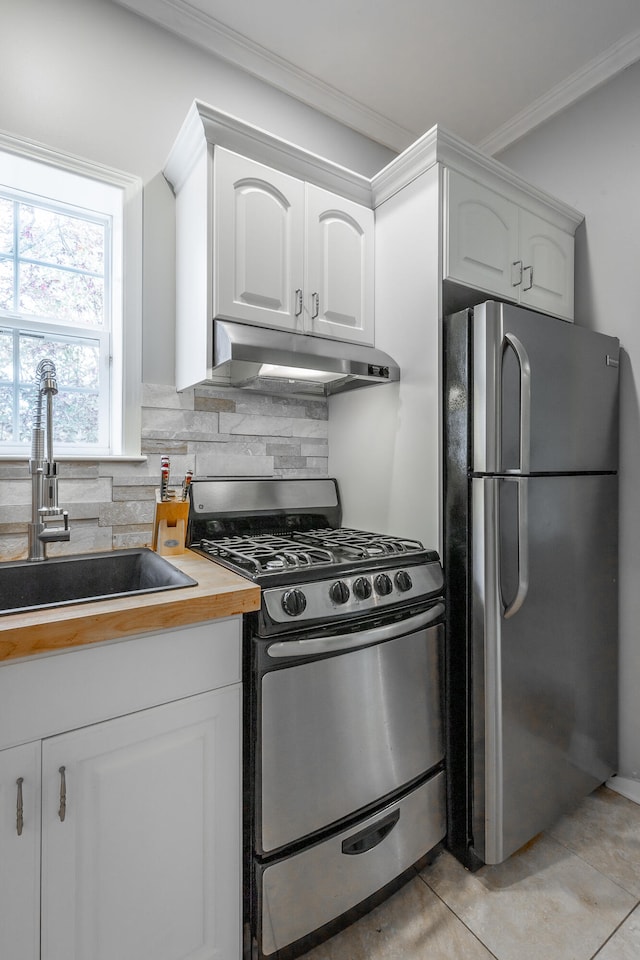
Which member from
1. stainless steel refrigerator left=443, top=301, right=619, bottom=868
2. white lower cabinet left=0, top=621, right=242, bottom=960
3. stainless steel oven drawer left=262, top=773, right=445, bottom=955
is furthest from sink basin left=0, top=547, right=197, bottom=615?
stainless steel refrigerator left=443, top=301, right=619, bottom=868

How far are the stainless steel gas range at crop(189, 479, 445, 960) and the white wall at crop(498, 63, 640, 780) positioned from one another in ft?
3.16

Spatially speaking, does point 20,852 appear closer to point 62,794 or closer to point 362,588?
point 62,794

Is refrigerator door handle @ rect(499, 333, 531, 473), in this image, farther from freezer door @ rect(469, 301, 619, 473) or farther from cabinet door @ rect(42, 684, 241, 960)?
cabinet door @ rect(42, 684, 241, 960)

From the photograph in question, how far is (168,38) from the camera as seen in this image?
71.8 inches

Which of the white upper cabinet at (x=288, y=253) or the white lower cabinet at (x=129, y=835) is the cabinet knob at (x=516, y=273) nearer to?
the white upper cabinet at (x=288, y=253)

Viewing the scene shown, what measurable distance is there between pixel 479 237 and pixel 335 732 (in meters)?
1.69

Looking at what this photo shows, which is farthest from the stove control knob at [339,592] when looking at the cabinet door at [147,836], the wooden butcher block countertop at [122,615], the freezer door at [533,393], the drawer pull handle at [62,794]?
the drawer pull handle at [62,794]

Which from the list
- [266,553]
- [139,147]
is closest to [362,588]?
[266,553]

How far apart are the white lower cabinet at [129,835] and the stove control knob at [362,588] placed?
0.36 meters

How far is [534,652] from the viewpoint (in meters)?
1.60

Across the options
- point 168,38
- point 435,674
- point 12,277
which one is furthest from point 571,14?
point 435,674

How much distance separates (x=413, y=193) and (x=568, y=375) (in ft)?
2.80

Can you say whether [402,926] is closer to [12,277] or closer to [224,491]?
[224,491]

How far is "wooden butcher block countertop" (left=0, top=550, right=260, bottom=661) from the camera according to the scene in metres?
0.91
